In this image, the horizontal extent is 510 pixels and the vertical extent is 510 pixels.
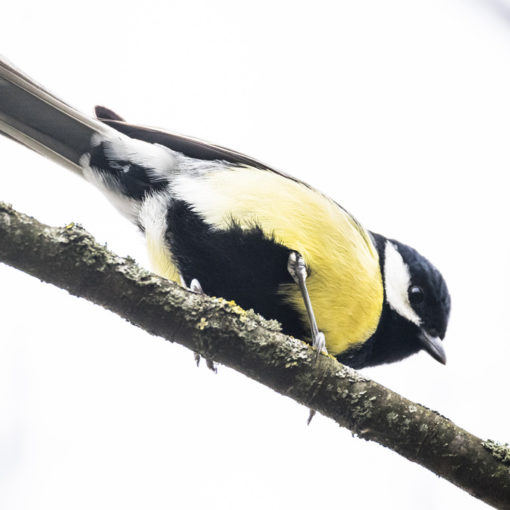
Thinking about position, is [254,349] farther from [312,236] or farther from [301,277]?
[312,236]

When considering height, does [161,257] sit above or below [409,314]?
below

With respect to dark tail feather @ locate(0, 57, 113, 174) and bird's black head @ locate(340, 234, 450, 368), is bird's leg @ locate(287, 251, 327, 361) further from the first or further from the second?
dark tail feather @ locate(0, 57, 113, 174)

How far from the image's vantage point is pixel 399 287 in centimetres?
254

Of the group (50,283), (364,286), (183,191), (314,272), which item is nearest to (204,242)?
(183,191)

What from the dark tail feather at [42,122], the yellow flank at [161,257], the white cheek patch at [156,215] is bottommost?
the yellow flank at [161,257]

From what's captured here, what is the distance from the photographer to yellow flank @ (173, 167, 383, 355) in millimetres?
2260

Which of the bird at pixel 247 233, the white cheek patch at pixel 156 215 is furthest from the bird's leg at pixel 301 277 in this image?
the white cheek patch at pixel 156 215

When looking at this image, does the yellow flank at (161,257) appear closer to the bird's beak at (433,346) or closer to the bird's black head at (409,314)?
the bird's black head at (409,314)

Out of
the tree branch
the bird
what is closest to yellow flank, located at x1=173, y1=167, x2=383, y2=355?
the bird

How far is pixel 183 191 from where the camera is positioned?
93.0 inches

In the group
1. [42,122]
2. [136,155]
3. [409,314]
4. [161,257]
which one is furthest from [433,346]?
[42,122]

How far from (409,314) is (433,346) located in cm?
16

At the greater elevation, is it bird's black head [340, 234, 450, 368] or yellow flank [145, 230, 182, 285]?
bird's black head [340, 234, 450, 368]

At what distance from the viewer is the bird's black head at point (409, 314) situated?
248 cm
